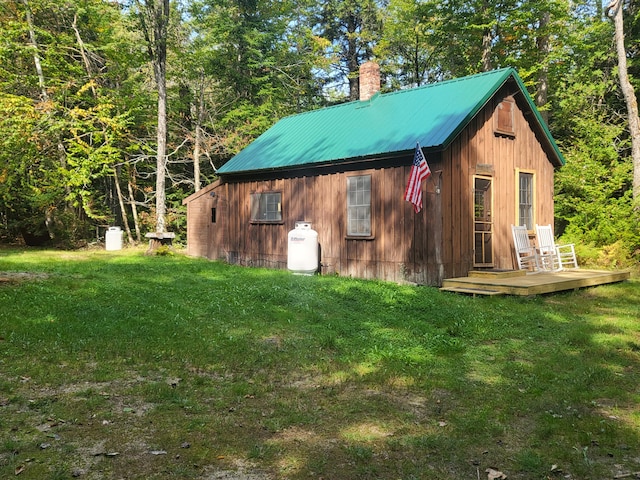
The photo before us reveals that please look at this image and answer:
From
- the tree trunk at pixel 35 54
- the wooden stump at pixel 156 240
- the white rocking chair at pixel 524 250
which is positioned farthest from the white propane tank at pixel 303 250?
the tree trunk at pixel 35 54

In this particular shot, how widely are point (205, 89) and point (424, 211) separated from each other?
63.2 ft

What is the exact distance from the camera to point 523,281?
11.6 m

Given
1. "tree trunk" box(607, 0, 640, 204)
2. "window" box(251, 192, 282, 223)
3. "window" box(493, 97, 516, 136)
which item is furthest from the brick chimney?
"tree trunk" box(607, 0, 640, 204)

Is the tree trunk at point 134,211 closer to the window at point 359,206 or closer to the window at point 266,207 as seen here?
the window at point 266,207

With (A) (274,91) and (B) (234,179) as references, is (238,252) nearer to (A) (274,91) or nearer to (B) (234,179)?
(B) (234,179)

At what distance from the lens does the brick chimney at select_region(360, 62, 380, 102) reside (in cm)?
1706

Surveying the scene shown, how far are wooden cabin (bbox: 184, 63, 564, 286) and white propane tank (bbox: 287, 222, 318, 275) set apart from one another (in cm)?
53

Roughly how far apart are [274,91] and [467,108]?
18310 mm

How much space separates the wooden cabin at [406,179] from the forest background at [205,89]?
4.75 metres

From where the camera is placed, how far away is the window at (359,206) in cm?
1356

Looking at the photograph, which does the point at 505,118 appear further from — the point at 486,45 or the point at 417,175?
the point at 486,45

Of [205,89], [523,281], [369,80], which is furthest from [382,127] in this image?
[205,89]

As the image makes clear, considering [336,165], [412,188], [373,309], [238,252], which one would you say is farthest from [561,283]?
[238,252]

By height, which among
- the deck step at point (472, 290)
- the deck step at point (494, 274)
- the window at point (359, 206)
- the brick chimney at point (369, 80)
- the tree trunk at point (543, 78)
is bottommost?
the deck step at point (472, 290)
